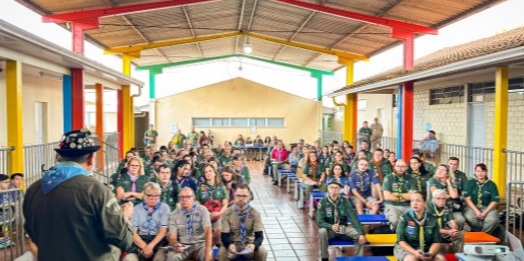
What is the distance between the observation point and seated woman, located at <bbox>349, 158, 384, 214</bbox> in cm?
830

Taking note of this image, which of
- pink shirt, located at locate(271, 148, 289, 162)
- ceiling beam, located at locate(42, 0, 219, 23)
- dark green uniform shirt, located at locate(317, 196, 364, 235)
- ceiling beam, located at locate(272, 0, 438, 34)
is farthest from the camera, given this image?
pink shirt, located at locate(271, 148, 289, 162)

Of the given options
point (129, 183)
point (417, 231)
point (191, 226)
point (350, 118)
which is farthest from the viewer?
point (350, 118)

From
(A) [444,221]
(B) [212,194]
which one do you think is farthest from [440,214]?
(B) [212,194]

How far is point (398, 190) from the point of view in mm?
7605

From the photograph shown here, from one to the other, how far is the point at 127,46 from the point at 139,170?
1164 centimetres

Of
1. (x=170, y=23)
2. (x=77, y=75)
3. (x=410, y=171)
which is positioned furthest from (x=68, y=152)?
(x=170, y=23)

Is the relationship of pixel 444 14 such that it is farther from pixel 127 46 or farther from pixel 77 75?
pixel 127 46

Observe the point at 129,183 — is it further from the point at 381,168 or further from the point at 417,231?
the point at 381,168

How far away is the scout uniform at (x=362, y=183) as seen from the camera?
8391 mm

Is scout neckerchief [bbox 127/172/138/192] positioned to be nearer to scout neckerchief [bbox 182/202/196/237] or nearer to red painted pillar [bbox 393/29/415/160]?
scout neckerchief [bbox 182/202/196/237]

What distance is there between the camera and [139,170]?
7469mm

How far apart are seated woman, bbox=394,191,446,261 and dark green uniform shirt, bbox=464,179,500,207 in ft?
7.63

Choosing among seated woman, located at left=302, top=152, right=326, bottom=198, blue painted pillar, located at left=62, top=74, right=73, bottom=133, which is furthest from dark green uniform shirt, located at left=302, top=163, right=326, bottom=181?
blue painted pillar, located at left=62, top=74, right=73, bottom=133

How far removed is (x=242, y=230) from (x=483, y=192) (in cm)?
413
